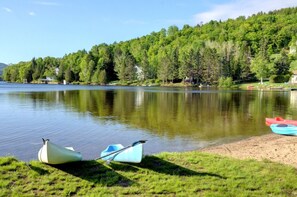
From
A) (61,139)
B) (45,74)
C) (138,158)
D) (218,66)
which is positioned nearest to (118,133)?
(61,139)

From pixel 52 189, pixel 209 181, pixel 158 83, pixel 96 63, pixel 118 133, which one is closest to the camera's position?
pixel 52 189

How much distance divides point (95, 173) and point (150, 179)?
1.92 meters

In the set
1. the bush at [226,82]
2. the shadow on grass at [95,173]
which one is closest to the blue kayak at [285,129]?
the shadow on grass at [95,173]

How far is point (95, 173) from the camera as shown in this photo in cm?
1025

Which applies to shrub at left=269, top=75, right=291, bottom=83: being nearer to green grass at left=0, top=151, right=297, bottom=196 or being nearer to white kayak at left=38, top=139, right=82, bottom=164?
green grass at left=0, top=151, right=297, bottom=196

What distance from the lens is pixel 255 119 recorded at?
31.2 metres

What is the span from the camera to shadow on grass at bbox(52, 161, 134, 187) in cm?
951

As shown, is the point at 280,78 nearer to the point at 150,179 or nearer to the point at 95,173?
the point at 150,179

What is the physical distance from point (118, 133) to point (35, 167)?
1262 cm

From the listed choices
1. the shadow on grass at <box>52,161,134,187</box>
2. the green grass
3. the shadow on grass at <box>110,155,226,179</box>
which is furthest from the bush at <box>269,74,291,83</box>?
the shadow on grass at <box>52,161,134,187</box>

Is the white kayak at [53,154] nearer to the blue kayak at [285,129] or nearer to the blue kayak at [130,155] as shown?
the blue kayak at [130,155]

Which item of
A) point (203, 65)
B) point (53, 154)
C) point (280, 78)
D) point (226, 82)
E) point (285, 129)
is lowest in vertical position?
point (285, 129)

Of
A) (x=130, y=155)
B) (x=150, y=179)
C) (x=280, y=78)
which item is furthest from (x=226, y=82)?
(x=150, y=179)

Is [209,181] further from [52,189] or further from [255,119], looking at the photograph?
[255,119]
